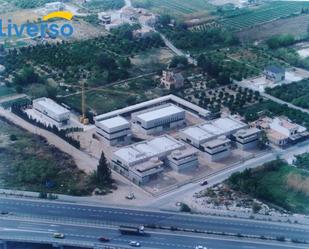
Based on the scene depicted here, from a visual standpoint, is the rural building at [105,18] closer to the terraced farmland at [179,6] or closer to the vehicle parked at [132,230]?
the terraced farmland at [179,6]

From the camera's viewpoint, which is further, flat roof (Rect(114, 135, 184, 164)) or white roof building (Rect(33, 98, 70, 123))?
white roof building (Rect(33, 98, 70, 123))

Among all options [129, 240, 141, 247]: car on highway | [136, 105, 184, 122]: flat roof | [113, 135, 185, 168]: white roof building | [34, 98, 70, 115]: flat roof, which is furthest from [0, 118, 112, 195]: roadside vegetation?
[136, 105, 184, 122]: flat roof

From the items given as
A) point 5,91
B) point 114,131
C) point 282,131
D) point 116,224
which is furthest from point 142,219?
point 5,91

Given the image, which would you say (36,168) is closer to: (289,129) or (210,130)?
(210,130)

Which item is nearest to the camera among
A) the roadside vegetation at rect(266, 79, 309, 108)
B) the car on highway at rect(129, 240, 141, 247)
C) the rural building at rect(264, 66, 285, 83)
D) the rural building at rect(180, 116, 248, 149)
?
the car on highway at rect(129, 240, 141, 247)

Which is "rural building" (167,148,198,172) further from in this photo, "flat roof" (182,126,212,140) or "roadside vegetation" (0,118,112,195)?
"roadside vegetation" (0,118,112,195)
